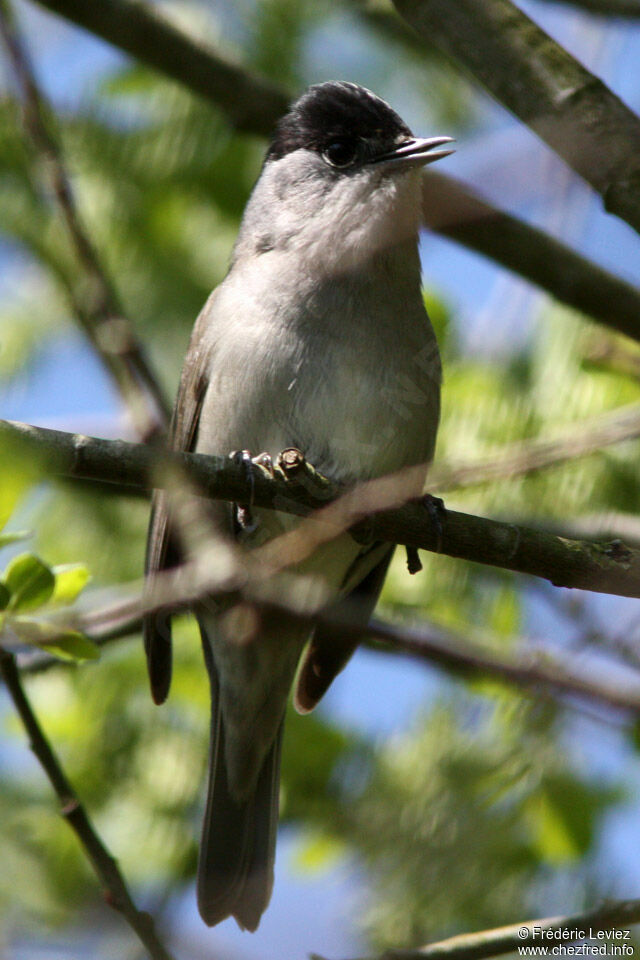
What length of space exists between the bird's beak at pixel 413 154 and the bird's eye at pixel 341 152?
0.13 metres

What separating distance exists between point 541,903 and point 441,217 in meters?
2.43

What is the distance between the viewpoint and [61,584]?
2.86 meters

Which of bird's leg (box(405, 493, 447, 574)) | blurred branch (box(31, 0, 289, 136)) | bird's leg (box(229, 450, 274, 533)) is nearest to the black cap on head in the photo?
blurred branch (box(31, 0, 289, 136))

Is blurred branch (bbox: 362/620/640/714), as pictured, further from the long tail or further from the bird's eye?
the bird's eye

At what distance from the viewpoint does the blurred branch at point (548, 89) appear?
118 inches

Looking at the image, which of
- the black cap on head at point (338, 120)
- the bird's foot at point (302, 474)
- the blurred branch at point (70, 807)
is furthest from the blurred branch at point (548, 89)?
the blurred branch at point (70, 807)

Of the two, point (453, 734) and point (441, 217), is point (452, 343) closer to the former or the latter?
point (441, 217)

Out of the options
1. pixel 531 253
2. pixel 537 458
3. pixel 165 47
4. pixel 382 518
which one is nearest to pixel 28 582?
pixel 382 518

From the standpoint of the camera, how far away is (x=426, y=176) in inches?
173

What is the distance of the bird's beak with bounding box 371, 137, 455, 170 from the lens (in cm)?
409

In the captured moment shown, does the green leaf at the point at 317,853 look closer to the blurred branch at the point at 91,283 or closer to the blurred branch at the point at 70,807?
the blurred branch at the point at 70,807

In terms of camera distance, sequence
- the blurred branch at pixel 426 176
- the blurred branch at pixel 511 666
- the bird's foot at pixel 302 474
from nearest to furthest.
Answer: the blurred branch at pixel 511 666 → the bird's foot at pixel 302 474 → the blurred branch at pixel 426 176

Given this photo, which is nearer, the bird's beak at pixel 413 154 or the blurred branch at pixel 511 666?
the blurred branch at pixel 511 666

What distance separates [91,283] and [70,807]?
80.7 inches
